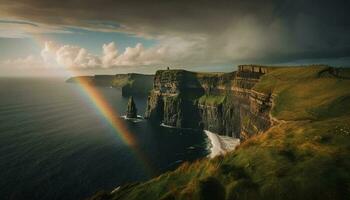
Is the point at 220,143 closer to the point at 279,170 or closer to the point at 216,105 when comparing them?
the point at 216,105

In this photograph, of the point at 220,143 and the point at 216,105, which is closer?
the point at 220,143

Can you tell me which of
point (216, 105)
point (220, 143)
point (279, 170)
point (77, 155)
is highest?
point (279, 170)

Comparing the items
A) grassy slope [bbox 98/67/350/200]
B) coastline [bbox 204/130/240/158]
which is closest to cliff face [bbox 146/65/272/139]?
coastline [bbox 204/130/240/158]

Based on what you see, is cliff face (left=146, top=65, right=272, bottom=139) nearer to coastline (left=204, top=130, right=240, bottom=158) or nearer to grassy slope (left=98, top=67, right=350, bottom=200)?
coastline (left=204, top=130, right=240, bottom=158)

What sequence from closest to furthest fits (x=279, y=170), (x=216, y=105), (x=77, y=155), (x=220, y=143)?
(x=279, y=170) → (x=77, y=155) → (x=220, y=143) → (x=216, y=105)

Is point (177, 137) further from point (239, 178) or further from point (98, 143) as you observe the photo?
point (239, 178)

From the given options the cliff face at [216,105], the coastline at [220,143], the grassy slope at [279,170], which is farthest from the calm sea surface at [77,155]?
the grassy slope at [279,170]

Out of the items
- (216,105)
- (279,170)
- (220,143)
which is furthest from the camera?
(216,105)

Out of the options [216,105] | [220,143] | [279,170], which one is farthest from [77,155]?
[216,105]
